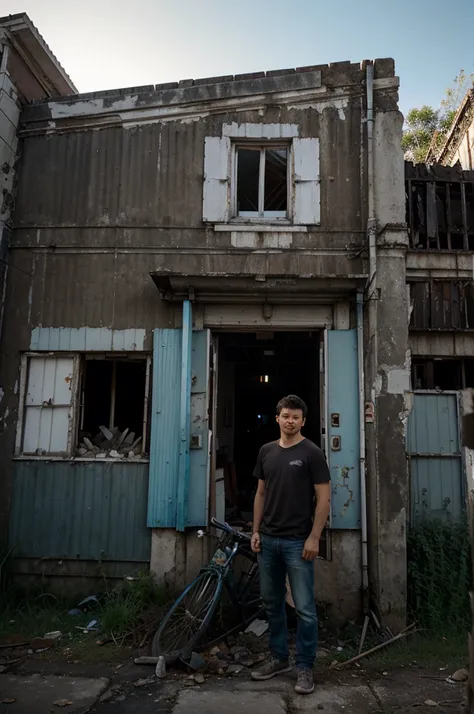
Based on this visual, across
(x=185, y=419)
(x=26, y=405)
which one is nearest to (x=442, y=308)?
(x=185, y=419)

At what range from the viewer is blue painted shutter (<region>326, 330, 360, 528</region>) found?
5.97m

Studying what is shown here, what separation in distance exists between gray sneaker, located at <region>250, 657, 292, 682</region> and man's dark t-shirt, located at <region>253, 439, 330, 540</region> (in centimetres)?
117

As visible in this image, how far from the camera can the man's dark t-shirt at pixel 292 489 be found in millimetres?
4238

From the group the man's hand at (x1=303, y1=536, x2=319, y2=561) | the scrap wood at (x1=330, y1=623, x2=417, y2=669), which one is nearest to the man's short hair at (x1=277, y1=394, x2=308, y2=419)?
the man's hand at (x1=303, y1=536, x2=319, y2=561)

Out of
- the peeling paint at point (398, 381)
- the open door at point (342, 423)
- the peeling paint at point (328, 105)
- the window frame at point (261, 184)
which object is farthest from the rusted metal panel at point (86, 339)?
the peeling paint at point (328, 105)

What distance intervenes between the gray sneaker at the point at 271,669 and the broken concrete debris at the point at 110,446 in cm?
281

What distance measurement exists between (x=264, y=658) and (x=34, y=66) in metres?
8.10

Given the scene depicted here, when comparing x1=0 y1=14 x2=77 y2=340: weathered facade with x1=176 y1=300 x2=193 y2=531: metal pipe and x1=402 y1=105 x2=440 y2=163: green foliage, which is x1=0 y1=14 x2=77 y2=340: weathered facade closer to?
x1=176 y1=300 x2=193 y2=531: metal pipe

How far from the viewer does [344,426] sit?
242 inches

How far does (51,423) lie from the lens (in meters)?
6.46

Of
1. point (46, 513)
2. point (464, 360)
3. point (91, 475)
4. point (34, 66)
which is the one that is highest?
point (34, 66)

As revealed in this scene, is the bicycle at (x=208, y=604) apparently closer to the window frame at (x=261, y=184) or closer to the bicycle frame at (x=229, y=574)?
the bicycle frame at (x=229, y=574)

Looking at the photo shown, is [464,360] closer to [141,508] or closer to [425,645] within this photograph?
[425,645]

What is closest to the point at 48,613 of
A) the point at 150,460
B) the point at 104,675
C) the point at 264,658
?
the point at 104,675
